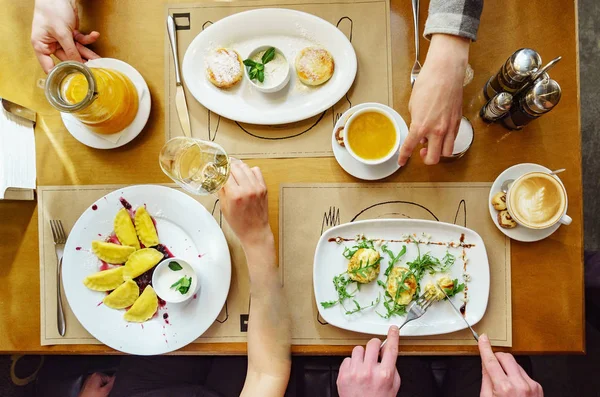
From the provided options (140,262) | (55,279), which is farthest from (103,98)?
(55,279)

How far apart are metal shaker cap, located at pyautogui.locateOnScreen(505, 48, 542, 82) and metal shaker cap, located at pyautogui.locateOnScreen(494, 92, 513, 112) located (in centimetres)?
4

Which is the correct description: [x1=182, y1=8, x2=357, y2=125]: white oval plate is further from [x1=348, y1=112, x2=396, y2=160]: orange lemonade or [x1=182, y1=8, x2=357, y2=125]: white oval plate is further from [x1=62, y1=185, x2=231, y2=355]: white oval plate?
[x1=62, y1=185, x2=231, y2=355]: white oval plate

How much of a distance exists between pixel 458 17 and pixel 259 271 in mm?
789

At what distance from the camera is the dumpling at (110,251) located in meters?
1.12

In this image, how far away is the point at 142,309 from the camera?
3.61ft

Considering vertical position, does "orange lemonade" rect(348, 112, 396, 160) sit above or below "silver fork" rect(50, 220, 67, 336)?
above

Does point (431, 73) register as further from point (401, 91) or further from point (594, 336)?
point (594, 336)

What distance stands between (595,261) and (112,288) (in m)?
1.57

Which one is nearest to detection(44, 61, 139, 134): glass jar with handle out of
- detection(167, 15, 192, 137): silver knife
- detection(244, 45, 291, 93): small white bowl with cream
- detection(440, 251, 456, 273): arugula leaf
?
detection(167, 15, 192, 137): silver knife

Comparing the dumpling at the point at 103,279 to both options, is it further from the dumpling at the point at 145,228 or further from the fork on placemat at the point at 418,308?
the fork on placemat at the point at 418,308

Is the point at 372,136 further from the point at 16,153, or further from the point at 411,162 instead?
the point at 16,153

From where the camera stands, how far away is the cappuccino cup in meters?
1.04

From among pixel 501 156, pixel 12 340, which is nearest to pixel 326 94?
pixel 501 156

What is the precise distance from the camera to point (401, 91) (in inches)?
44.9
